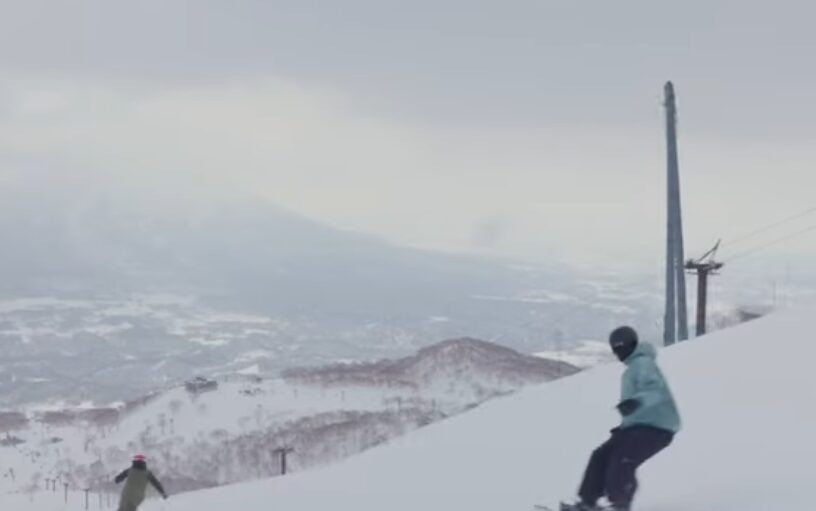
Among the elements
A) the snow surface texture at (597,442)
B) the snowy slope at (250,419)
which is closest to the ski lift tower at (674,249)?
the snow surface texture at (597,442)

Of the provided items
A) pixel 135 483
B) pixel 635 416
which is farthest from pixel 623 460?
pixel 135 483

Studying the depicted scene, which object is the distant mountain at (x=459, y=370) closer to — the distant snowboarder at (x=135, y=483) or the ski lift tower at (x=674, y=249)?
the ski lift tower at (x=674, y=249)

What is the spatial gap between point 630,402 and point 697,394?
9.14 m

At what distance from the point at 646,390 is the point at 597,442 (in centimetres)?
783

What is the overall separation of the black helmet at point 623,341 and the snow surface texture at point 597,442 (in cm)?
147

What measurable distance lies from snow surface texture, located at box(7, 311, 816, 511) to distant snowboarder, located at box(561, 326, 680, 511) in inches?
27.2

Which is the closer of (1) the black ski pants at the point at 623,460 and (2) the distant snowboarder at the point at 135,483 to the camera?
(1) the black ski pants at the point at 623,460

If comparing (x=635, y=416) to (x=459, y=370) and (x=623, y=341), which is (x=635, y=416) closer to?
(x=623, y=341)

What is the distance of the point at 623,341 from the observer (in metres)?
9.20

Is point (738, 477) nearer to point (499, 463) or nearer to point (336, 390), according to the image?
point (499, 463)

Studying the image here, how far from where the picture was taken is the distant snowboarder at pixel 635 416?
9.22 m

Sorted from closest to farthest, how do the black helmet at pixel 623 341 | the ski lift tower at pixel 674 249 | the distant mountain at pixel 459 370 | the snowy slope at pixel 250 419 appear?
the black helmet at pixel 623 341 < the ski lift tower at pixel 674 249 < the snowy slope at pixel 250 419 < the distant mountain at pixel 459 370

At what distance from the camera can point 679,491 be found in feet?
36.2

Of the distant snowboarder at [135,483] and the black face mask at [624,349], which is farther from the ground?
the black face mask at [624,349]
